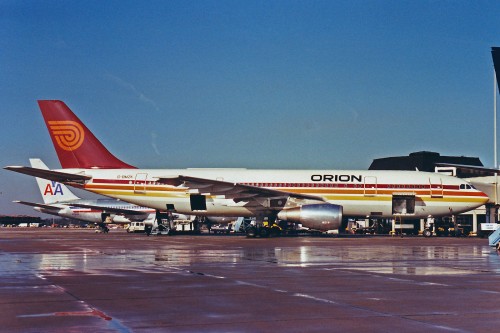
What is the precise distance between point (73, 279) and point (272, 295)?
4.70 meters

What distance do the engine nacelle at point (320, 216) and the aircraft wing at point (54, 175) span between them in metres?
14.7

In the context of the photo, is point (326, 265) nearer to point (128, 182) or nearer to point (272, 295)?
point (272, 295)

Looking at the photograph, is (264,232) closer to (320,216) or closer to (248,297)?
(320,216)

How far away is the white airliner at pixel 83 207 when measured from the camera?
226ft

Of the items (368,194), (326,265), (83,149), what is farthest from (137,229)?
(326,265)

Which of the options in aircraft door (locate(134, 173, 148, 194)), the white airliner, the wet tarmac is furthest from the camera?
the white airliner

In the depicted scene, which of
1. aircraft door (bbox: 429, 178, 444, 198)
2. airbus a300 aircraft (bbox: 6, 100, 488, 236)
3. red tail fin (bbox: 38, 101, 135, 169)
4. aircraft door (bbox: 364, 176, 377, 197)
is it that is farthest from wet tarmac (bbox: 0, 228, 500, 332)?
red tail fin (bbox: 38, 101, 135, 169)

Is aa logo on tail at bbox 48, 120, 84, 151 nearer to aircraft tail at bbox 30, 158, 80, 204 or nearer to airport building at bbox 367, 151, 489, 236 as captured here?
airport building at bbox 367, 151, 489, 236

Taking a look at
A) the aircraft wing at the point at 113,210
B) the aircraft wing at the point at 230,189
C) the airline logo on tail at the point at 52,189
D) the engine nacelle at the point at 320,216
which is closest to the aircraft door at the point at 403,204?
the aircraft wing at the point at 230,189

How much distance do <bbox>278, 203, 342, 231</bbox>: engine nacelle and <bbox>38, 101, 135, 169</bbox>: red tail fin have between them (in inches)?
546

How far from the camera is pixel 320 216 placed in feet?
124

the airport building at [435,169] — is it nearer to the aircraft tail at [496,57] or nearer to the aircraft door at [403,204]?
the aircraft door at [403,204]

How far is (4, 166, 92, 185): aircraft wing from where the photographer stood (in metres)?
40.7

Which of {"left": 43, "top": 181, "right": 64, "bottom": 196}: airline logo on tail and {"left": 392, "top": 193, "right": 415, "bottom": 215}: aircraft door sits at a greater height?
{"left": 43, "top": 181, "right": 64, "bottom": 196}: airline logo on tail
